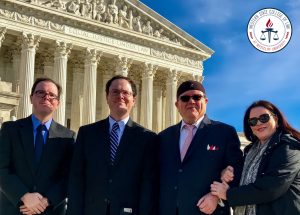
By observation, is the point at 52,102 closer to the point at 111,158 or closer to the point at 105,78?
the point at 111,158

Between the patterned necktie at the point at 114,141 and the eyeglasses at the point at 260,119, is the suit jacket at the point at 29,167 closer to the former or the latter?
the patterned necktie at the point at 114,141

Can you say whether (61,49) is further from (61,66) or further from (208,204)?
(208,204)

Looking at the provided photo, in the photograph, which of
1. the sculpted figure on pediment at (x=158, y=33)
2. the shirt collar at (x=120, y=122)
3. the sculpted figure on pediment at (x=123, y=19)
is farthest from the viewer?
the sculpted figure on pediment at (x=158, y=33)

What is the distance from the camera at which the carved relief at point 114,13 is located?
40094 millimetres

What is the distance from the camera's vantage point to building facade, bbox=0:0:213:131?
36.7m

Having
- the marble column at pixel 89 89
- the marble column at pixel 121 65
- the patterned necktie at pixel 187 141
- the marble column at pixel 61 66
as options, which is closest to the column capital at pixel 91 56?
the marble column at pixel 89 89

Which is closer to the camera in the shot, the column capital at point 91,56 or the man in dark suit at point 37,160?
the man in dark suit at point 37,160

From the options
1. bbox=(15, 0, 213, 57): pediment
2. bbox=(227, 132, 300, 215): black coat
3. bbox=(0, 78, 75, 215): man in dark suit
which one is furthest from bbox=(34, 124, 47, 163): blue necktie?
bbox=(15, 0, 213, 57): pediment

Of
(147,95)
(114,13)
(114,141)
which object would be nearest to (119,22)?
(114,13)

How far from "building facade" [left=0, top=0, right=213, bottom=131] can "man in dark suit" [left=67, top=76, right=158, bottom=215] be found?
2823 centimetres

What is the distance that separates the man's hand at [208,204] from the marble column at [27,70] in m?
30.4

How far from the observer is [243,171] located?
6273 millimetres

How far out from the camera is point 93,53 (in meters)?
40.8

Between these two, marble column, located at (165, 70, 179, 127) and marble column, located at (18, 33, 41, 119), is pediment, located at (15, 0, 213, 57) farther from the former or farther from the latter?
marble column, located at (18, 33, 41, 119)
